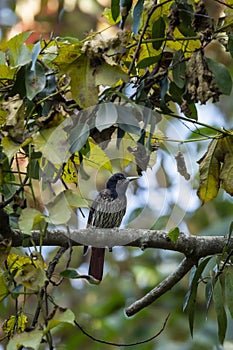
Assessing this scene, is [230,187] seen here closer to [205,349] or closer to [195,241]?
[195,241]

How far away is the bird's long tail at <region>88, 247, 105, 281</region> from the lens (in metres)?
Result: 1.92

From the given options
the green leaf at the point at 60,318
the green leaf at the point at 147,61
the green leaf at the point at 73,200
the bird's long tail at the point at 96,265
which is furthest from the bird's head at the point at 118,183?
the green leaf at the point at 60,318

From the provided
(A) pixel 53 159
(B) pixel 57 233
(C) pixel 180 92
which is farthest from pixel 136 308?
(A) pixel 53 159

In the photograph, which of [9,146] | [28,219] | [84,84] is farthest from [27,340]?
[84,84]

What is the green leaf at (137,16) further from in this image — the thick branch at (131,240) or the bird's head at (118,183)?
the bird's head at (118,183)

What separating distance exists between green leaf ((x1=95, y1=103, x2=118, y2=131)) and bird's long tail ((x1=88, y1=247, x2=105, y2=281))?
0.78 metres

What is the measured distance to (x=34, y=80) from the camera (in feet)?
3.79

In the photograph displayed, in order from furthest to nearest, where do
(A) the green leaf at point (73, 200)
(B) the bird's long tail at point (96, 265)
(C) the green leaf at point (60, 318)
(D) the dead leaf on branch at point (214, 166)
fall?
(B) the bird's long tail at point (96, 265)
(D) the dead leaf on branch at point (214, 166)
(A) the green leaf at point (73, 200)
(C) the green leaf at point (60, 318)

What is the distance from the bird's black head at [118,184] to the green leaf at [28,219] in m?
0.65

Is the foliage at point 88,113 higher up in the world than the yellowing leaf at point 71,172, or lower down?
higher up

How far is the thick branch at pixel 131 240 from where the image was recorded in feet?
4.46

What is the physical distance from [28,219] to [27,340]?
154mm

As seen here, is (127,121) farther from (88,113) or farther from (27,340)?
(27,340)

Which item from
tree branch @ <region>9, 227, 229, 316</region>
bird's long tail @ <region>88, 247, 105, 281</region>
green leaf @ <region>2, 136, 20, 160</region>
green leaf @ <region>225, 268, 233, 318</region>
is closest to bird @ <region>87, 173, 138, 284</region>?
bird's long tail @ <region>88, 247, 105, 281</region>
